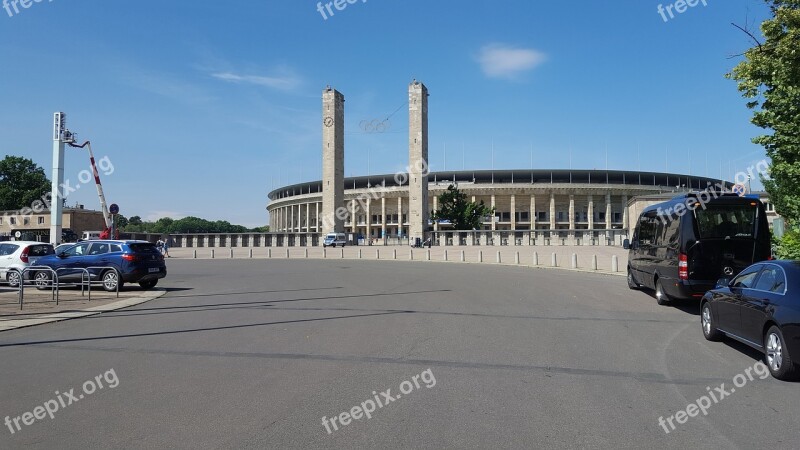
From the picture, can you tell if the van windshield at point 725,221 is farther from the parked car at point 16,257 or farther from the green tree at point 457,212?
the green tree at point 457,212

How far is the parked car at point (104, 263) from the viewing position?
1694 cm

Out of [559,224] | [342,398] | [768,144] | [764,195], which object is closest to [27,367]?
[342,398]

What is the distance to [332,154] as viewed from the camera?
89.9 metres

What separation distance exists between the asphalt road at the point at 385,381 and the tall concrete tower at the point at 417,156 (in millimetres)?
71893

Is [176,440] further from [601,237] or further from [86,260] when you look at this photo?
[601,237]

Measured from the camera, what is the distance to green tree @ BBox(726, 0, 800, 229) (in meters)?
11.4

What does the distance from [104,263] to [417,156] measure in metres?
70.6

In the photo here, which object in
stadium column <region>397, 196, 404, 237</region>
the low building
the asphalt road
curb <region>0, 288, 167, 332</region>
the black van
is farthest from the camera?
stadium column <region>397, 196, 404, 237</region>

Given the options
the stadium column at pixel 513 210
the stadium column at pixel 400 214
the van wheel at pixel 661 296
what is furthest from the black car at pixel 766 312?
the stadium column at pixel 400 214

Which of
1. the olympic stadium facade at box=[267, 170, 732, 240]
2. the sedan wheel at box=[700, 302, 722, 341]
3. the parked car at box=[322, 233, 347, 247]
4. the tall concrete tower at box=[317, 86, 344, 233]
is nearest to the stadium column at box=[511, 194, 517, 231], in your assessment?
the olympic stadium facade at box=[267, 170, 732, 240]

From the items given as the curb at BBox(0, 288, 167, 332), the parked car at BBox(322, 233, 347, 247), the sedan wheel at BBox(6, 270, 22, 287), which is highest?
the parked car at BBox(322, 233, 347, 247)

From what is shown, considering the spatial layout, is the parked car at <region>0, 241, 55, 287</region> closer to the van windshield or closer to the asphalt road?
the asphalt road

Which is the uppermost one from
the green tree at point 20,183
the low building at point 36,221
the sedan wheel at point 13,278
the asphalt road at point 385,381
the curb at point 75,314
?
the green tree at point 20,183

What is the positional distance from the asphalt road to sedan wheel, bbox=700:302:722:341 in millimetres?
172
